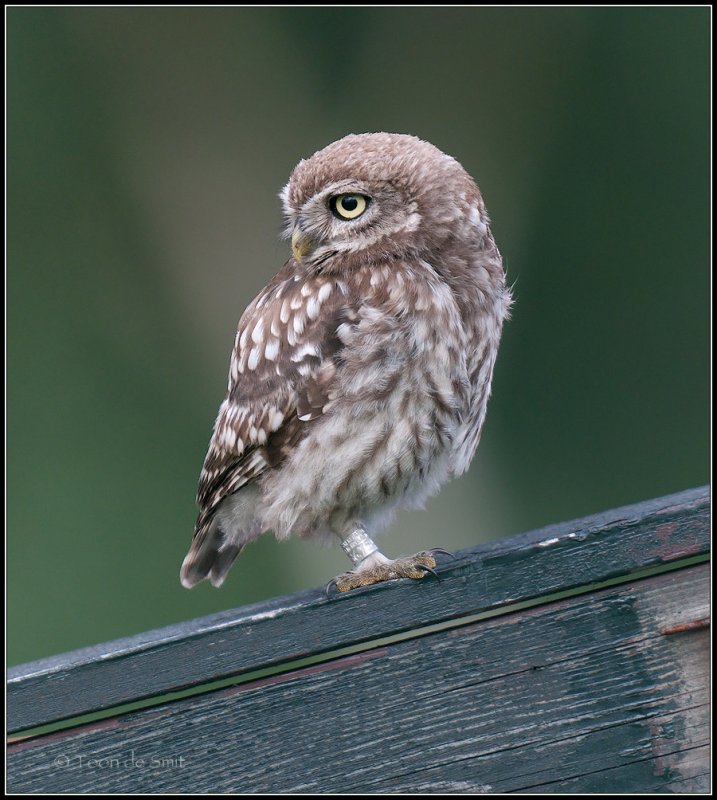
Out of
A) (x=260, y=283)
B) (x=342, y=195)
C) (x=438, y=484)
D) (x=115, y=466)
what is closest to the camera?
(x=342, y=195)

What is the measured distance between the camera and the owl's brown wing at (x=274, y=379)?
2.88 meters

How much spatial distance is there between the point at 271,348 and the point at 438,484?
0.60 meters

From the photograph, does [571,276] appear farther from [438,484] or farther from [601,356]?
[438,484]

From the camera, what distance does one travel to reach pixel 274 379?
2.97 m

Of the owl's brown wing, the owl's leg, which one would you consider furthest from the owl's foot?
the owl's brown wing

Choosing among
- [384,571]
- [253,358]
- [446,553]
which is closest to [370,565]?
[384,571]

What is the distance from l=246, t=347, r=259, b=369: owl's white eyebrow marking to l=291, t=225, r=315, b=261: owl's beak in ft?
0.86

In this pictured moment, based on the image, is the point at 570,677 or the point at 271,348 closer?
the point at 570,677

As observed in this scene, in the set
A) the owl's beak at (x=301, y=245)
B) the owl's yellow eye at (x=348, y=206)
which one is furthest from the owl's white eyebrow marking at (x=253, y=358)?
the owl's yellow eye at (x=348, y=206)

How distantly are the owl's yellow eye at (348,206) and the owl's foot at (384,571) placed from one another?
84cm

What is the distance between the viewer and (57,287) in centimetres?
606

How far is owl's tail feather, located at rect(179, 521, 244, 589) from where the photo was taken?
3.30 m

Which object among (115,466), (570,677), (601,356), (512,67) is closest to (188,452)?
(115,466)

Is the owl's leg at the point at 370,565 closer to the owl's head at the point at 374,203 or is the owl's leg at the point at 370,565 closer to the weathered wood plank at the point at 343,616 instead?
the weathered wood plank at the point at 343,616
